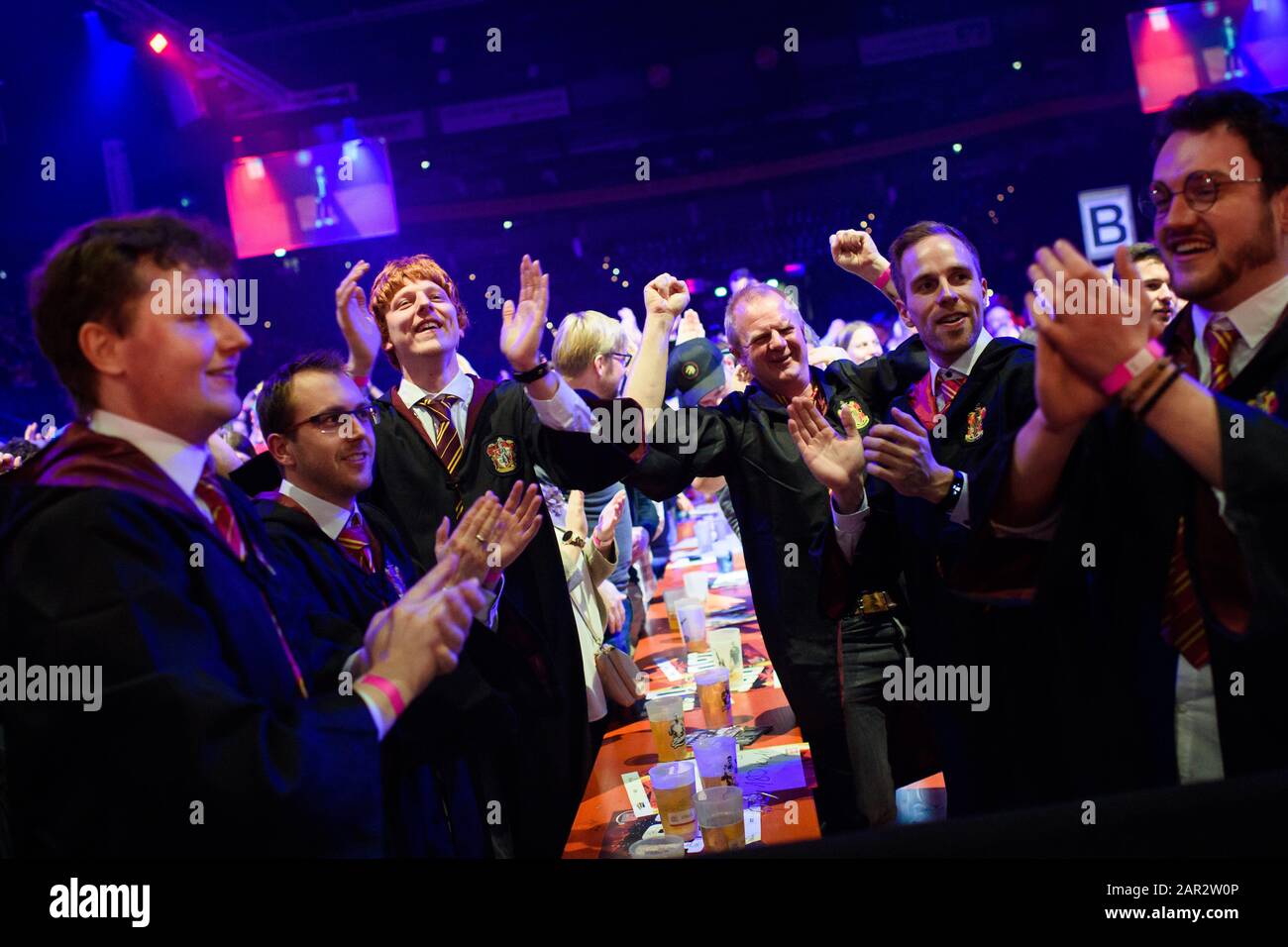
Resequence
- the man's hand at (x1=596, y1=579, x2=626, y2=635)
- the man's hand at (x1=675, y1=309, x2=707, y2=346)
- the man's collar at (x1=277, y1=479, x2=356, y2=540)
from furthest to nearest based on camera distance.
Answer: the man's hand at (x1=675, y1=309, x2=707, y2=346) → the man's hand at (x1=596, y1=579, x2=626, y2=635) → the man's collar at (x1=277, y1=479, x2=356, y2=540)

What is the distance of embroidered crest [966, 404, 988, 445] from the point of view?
2088 mm

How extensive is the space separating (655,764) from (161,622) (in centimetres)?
173

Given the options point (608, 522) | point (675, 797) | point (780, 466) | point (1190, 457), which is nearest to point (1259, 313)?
point (1190, 457)

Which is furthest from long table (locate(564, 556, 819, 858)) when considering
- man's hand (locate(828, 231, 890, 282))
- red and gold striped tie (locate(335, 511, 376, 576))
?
man's hand (locate(828, 231, 890, 282))

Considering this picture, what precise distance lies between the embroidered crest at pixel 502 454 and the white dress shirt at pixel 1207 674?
160 cm

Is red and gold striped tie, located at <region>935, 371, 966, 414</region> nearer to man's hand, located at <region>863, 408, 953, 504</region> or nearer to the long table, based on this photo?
man's hand, located at <region>863, 408, 953, 504</region>

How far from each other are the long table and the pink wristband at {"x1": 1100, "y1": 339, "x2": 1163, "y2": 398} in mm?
738

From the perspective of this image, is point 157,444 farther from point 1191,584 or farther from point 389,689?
point 1191,584

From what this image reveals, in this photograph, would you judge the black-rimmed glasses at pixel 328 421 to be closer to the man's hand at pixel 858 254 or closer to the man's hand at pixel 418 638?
the man's hand at pixel 418 638

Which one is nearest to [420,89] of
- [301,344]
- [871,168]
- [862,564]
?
[301,344]

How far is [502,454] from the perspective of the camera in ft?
8.14

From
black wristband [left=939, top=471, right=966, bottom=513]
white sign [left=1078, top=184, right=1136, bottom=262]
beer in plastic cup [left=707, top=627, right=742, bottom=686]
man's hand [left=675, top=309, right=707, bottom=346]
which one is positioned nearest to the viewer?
black wristband [left=939, top=471, right=966, bottom=513]

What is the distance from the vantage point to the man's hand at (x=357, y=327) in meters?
2.39

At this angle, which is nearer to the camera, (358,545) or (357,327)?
(358,545)
